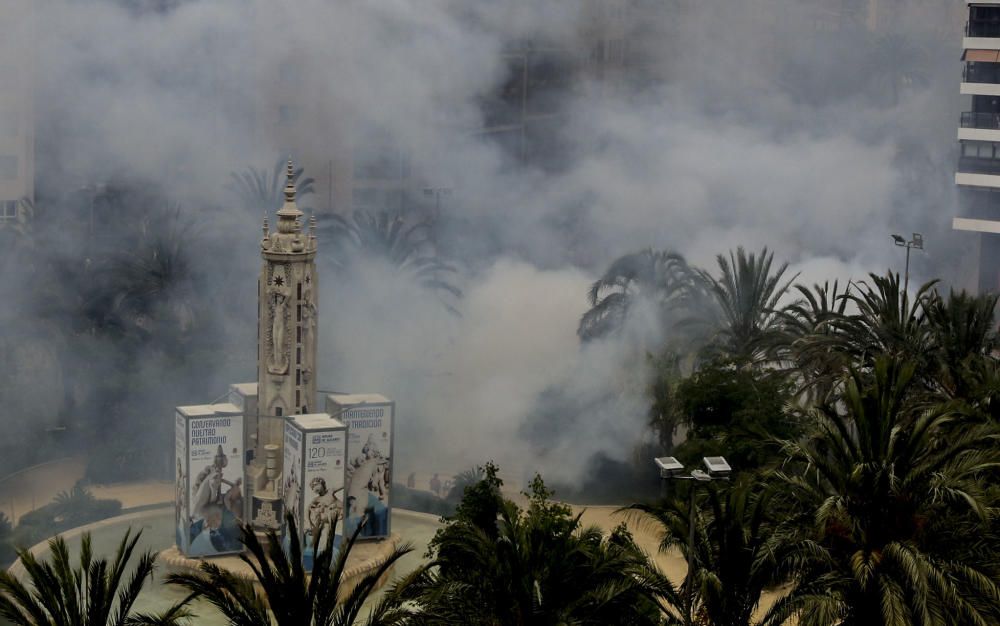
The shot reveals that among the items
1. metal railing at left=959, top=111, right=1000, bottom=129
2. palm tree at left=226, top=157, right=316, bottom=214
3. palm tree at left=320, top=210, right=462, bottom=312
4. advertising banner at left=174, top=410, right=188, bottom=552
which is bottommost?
advertising banner at left=174, top=410, right=188, bottom=552

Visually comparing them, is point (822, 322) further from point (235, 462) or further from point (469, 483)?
point (235, 462)

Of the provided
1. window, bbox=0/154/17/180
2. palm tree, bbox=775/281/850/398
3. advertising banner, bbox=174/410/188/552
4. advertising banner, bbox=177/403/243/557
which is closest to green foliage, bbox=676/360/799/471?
palm tree, bbox=775/281/850/398

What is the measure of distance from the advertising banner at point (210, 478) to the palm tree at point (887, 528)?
16.1m

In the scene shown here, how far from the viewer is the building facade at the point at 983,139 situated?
75.3 m

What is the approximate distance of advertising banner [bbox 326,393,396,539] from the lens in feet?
143

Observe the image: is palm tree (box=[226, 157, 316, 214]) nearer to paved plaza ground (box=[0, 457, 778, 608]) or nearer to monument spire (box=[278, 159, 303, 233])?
paved plaza ground (box=[0, 457, 778, 608])

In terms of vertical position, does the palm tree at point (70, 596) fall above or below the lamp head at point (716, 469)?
below

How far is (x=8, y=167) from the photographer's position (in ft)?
198

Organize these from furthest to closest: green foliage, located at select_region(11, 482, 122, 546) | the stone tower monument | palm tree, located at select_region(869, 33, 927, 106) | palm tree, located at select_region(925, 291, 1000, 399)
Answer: palm tree, located at select_region(869, 33, 927, 106) → green foliage, located at select_region(11, 482, 122, 546) → the stone tower monument → palm tree, located at select_region(925, 291, 1000, 399)

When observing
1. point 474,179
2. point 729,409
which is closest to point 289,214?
point 729,409

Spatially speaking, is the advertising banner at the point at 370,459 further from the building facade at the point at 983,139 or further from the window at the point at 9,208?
the building facade at the point at 983,139

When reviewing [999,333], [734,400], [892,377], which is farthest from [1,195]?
[892,377]

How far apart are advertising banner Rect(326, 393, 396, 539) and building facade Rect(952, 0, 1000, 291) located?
3809 centimetres

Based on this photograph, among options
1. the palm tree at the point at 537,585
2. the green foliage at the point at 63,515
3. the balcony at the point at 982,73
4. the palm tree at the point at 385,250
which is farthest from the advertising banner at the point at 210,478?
the balcony at the point at 982,73
